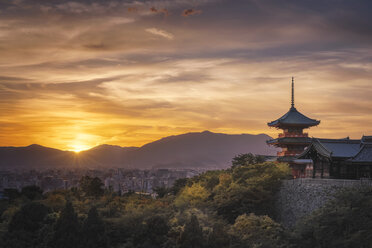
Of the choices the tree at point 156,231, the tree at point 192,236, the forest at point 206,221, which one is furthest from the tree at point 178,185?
the tree at point 192,236

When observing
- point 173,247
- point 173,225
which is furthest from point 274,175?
point 173,247

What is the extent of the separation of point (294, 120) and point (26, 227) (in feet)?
104

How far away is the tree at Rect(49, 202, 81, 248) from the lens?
105ft

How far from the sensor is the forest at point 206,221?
26844 mm

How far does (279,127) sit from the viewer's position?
182 ft

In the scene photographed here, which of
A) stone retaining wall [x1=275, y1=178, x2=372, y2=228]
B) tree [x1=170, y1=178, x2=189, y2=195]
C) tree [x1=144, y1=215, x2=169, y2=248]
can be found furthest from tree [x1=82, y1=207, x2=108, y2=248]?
tree [x1=170, y1=178, x2=189, y2=195]

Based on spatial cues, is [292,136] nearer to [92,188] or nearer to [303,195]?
[303,195]

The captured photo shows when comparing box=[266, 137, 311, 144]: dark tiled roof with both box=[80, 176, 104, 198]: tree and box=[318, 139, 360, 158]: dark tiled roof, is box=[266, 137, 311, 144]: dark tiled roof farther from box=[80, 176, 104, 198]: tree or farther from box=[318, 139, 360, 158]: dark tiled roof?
box=[80, 176, 104, 198]: tree

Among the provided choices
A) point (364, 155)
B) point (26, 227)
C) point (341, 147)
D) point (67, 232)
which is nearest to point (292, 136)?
point (341, 147)

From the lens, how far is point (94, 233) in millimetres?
32812

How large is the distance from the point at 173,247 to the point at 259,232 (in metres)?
→ 5.56

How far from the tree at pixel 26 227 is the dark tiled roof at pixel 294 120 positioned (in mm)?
28051

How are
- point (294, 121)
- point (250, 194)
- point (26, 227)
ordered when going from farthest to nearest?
1. point (294, 121)
2. point (250, 194)
3. point (26, 227)

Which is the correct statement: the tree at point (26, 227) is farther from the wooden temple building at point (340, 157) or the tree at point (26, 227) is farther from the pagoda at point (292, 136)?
the pagoda at point (292, 136)
